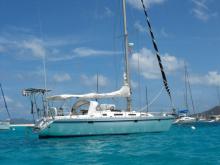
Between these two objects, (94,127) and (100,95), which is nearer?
(94,127)

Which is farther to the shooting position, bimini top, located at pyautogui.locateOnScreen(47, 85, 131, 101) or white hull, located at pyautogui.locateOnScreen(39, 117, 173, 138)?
bimini top, located at pyautogui.locateOnScreen(47, 85, 131, 101)

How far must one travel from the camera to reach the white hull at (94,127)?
30.6 m

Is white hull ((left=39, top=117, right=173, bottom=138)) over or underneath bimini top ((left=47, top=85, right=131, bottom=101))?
underneath

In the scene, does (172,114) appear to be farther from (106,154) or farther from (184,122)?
(184,122)

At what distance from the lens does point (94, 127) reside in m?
31.3

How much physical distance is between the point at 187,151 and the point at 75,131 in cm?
1255

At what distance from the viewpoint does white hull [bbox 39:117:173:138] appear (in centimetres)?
3059

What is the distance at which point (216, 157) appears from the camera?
17.5 meters

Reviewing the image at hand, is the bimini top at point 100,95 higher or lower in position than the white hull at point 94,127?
higher

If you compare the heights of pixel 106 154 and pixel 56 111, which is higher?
pixel 56 111

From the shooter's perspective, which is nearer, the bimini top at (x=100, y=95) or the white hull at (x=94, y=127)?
the white hull at (x=94, y=127)

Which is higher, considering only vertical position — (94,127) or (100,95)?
(100,95)

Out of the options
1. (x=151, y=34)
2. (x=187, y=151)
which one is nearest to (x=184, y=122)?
(x=151, y=34)

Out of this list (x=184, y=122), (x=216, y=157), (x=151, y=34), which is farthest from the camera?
(x=184, y=122)
